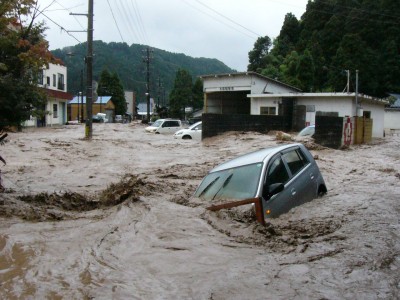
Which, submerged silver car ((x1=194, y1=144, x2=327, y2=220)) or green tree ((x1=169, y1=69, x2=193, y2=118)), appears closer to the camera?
submerged silver car ((x1=194, y1=144, x2=327, y2=220))

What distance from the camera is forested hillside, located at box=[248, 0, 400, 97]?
5547 centimetres

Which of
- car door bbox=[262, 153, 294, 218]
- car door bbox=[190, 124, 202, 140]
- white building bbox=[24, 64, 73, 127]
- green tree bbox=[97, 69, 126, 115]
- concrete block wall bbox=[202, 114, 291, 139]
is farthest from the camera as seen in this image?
green tree bbox=[97, 69, 126, 115]

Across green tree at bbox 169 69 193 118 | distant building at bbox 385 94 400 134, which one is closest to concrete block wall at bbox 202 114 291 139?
distant building at bbox 385 94 400 134

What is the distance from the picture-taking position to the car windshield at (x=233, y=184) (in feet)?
20.1

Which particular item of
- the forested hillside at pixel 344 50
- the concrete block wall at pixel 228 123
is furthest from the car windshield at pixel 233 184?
the forested hillside at pixel 344 50

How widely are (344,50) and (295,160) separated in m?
55.0

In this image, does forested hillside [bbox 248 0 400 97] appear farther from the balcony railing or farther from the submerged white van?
the balcony railing

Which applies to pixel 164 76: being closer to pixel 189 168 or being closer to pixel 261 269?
pixel 189 168

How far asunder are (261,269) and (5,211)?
4837 mm

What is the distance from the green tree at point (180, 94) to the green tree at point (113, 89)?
1245 cm

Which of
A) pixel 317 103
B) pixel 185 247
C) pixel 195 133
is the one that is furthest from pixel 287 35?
pixel 185 247

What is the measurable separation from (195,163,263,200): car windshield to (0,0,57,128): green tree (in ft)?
12.7

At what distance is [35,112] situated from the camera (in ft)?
28.7

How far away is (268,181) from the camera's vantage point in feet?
20.3
